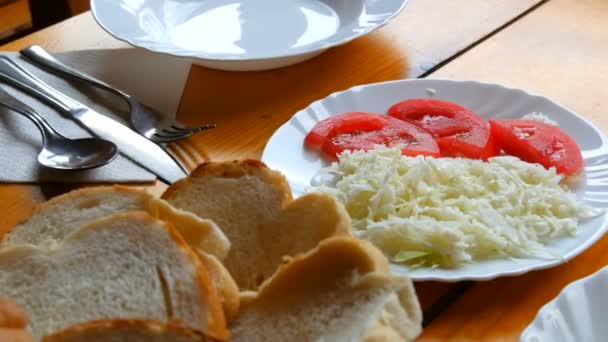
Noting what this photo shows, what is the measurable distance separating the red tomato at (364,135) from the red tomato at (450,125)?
3 cm

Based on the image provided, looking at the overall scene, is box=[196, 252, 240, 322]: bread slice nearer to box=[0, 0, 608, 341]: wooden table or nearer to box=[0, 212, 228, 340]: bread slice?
box=[0, 212, 228, 340]: bread slice

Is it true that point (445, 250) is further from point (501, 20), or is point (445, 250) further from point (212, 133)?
point (501, 20)

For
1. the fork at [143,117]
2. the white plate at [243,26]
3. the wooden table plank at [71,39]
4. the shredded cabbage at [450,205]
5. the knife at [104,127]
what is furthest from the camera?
the wooden table plank at [71,39]

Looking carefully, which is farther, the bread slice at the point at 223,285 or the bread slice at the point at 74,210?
the bread slice at the point at 74,210

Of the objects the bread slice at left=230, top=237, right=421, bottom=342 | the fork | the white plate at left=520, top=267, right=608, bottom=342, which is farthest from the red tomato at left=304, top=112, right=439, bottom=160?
the bread slice at left=230, top=237, right=421, bottom=342

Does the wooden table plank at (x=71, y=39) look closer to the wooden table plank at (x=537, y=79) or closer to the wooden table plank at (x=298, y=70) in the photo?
the wooden table plank at (x=298, y=70)

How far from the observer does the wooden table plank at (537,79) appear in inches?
39.3

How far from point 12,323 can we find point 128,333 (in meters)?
0.13

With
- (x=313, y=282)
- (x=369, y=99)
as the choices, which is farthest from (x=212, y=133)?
(x=313, y=282)

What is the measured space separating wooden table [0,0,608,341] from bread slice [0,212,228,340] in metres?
0.35

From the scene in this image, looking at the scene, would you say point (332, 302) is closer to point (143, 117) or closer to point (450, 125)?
point (450, 125)

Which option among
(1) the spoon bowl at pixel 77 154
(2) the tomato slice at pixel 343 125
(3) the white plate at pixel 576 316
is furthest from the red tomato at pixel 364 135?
(3) the white plate at pixel 576 316

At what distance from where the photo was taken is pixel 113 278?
2.76 feet

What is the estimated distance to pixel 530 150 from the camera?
4.24 feet
